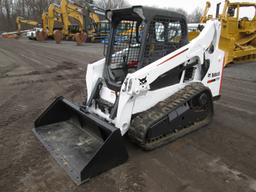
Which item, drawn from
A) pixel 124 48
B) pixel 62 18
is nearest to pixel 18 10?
pixel 62 18

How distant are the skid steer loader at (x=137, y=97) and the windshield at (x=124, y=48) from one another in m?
0.02

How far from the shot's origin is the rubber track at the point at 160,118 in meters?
3.00

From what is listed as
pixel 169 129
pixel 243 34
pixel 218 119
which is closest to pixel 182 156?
pixel 169 129

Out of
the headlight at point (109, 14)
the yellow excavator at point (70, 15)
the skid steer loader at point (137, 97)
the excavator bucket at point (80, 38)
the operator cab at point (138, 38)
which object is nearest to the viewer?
the skid steer loader at point (137, 97)

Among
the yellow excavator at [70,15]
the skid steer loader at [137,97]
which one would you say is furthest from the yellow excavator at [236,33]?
the yellow excavator at [70,15]

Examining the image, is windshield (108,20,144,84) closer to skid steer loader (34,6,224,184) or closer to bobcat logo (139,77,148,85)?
skid steer loader (34,6,224,184)

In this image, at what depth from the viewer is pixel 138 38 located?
12.4ft

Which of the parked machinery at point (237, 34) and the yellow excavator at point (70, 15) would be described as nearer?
the parked machinery at point (237, 34)

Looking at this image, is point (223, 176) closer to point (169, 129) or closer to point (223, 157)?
point (223, 157)

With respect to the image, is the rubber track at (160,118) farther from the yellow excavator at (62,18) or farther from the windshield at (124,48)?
the yellow excavator at (62,18)

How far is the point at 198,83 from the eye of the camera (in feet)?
12.5

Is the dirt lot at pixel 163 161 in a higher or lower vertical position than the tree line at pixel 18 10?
lower

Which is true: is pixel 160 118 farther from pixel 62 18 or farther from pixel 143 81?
pixel 62 18

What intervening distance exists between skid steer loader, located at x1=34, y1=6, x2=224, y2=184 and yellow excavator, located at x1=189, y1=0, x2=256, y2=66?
643 centimetres
